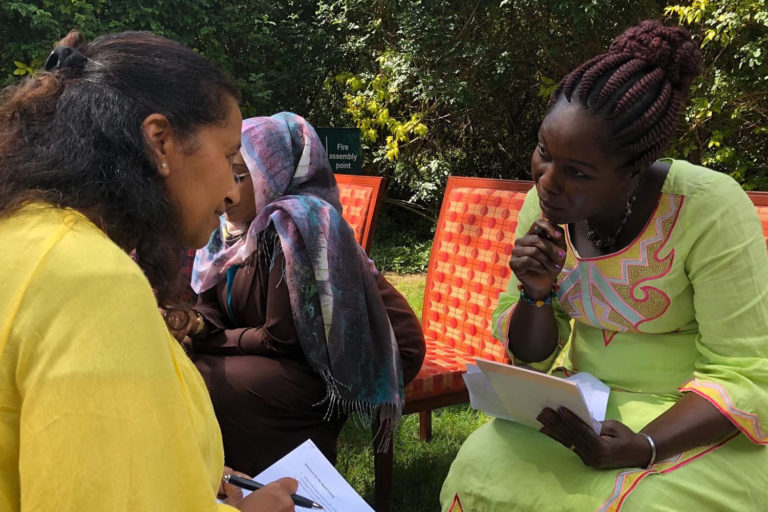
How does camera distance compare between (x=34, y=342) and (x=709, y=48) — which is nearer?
(x=34, y=342)

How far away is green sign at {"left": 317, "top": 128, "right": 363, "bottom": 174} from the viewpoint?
5.68 metres

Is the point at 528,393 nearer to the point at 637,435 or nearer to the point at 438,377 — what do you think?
the point at 637,435

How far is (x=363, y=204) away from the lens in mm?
3650

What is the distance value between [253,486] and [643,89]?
4.38 ft

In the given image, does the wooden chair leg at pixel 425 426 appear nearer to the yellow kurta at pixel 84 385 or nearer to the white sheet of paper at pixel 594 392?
the white sheet of paper at pixel 594 392

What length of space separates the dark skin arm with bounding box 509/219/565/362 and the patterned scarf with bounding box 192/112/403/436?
779 millimetres

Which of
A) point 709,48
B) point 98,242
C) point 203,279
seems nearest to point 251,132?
point 203,279

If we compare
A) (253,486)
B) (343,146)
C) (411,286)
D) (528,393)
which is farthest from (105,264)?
(411,286)

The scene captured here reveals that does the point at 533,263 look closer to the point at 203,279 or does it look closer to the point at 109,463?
the point at 109,463

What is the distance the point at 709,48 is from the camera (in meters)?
5.68

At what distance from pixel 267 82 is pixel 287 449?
6612 millimetres

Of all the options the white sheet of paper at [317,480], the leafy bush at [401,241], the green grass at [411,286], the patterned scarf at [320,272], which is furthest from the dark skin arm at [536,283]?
the leafy bush at [401,241]

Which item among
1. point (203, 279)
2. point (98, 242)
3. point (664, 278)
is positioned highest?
point (98, 242)

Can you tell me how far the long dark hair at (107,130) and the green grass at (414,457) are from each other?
2.41m
